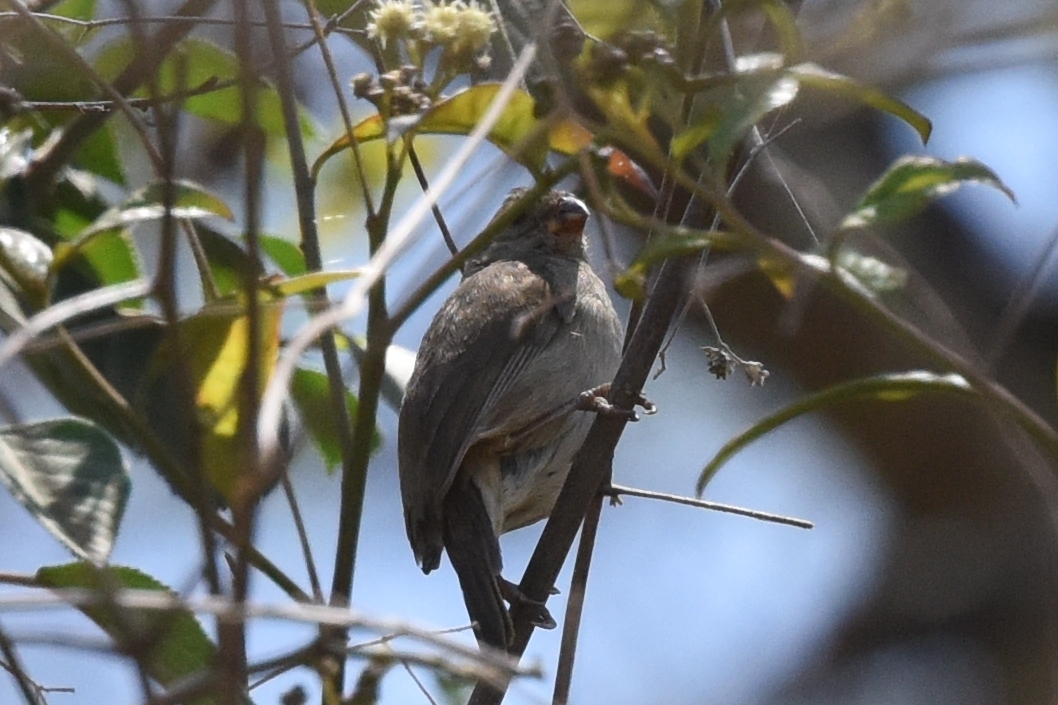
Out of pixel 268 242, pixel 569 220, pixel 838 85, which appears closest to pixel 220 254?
pixel 268 242

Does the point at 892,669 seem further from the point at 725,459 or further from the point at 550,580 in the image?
the point at 725,459

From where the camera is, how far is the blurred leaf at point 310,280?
1620 millimetres

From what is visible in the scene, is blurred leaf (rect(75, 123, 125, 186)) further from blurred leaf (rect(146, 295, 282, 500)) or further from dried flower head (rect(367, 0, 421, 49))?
dried flower head (rect(367, 0, 421, 49))

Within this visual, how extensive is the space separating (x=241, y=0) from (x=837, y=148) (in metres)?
4.58

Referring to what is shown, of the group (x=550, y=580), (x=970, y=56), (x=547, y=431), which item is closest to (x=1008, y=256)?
(x=970, y=56)

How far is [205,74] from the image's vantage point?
2.32 m

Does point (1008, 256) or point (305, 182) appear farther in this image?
point (1008, 256)

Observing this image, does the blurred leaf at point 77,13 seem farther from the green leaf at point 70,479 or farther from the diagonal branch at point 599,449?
the diagonal branch at point 599,449

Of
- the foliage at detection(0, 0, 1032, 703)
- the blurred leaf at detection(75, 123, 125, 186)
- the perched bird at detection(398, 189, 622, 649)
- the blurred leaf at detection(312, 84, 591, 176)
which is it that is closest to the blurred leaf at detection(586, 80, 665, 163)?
the foliage at detection(0, 0, 1032, 703)

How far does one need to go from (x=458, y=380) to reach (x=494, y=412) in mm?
113

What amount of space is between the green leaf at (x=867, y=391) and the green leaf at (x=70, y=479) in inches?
26.2

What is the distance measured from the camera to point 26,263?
5.45 feet

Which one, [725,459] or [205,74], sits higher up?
[205,74]

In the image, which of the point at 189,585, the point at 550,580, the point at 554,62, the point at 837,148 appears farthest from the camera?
the point at 837,148
